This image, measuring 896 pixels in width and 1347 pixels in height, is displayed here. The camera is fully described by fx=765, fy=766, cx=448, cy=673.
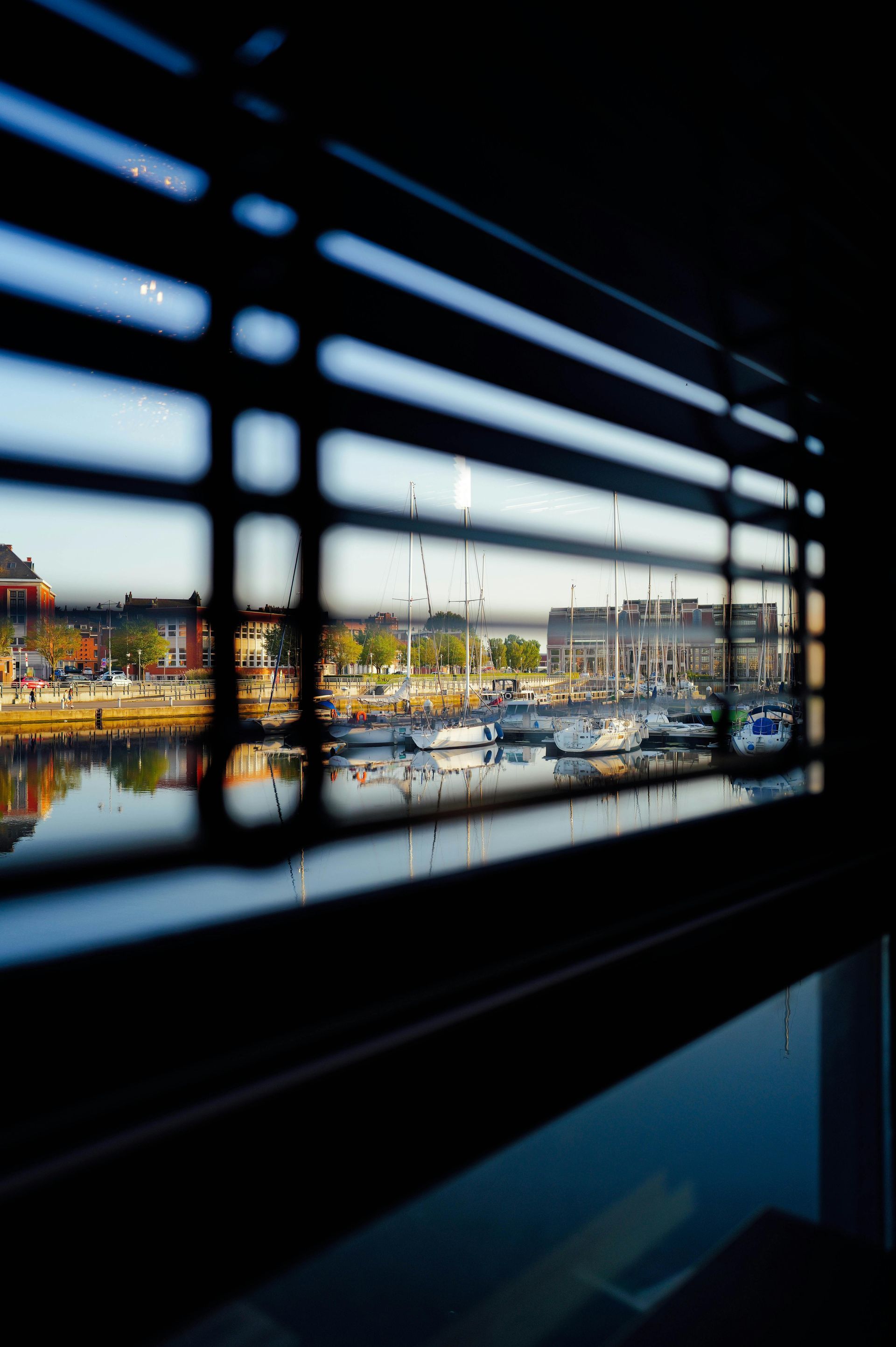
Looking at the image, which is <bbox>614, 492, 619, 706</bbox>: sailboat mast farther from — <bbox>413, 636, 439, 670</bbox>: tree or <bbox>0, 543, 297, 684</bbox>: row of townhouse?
<bbox>0, 543, 297, 684</bbox>: row of townhouse

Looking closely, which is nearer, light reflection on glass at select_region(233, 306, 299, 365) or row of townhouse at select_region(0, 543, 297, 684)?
row of townhouse at select_region(0, 543, 297, 684)

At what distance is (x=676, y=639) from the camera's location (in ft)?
4.86

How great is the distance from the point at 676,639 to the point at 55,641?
1.15 metres

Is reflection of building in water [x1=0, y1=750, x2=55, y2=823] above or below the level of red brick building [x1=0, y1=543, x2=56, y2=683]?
below

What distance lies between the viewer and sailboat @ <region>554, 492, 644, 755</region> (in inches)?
48.5

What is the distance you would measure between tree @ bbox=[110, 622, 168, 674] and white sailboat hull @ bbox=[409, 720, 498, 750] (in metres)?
0.42

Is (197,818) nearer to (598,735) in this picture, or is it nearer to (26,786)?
(26,786)

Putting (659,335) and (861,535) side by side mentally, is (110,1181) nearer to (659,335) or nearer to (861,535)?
(659,335)

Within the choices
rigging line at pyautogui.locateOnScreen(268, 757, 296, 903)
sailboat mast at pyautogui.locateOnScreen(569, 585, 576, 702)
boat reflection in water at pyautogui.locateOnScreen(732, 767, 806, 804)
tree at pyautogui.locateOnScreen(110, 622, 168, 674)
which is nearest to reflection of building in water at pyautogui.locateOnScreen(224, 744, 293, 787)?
rigging line at pyautogui.locateOnScreen(268, 757, 296, 903)

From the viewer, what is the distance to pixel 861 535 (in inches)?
69.1

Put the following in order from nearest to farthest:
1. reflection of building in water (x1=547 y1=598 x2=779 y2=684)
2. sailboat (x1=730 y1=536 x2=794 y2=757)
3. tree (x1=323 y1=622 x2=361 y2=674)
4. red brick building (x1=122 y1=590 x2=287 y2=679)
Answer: red brick building (x1=122 y1=590 x2=287 y2=679), tree (x1=323 y1=622 x2=361 y2=674), reflection of building in water (x1=547 y1=598 x2=779 y2=684), sailboat (x1=730 y1=536 x2=794 y2=757)

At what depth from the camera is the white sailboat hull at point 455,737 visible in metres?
1.05

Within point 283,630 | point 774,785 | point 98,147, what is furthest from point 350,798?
point 774,785

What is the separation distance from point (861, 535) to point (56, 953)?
5.86ft
